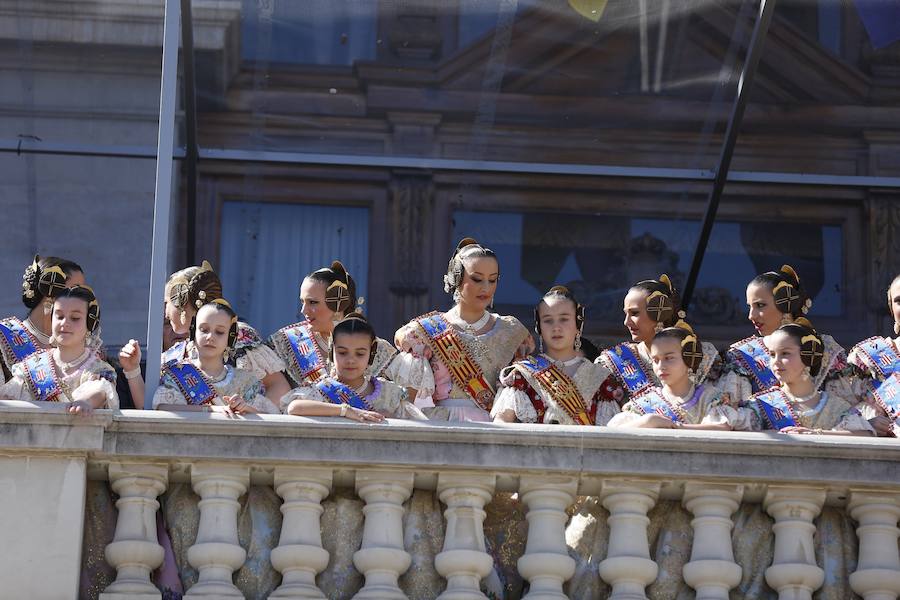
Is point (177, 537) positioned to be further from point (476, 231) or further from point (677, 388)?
point (476, 231)

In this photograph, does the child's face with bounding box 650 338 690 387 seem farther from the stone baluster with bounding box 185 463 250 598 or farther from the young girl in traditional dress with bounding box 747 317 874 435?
the stone baluster with bounding box 185 463 250 598

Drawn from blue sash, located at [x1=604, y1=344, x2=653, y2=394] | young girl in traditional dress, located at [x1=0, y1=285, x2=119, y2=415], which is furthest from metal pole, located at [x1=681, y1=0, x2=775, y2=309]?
young girl in traditional dress, located at [x1=0, y1=285, x2=119, y2=415]

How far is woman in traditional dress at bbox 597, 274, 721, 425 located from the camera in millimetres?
10172

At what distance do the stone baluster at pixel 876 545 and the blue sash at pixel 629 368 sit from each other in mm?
1449

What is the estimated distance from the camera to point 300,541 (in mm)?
8812

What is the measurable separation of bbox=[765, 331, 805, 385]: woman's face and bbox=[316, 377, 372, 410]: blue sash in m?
1.76

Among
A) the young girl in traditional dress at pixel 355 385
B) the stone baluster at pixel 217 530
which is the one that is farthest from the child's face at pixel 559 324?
the stone baluster at pixel 217 530

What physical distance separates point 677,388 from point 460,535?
1408 millimetres

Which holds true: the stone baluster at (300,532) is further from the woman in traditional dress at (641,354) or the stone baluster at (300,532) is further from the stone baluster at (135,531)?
the woman in traditional dress at (641,354)

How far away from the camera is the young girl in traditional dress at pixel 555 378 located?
9.84 m

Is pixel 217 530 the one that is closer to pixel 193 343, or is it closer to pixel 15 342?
pixel 193 343

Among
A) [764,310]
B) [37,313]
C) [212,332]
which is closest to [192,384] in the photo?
[212,332]

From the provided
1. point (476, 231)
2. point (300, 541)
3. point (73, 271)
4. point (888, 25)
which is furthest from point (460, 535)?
point (888, 25)

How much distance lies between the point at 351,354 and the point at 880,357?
93.4 inches
